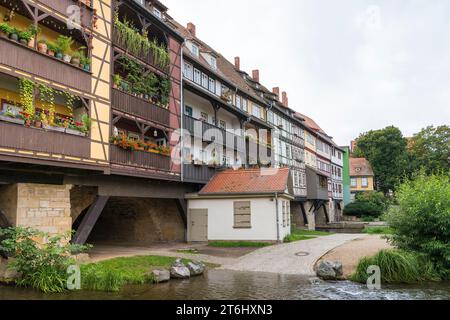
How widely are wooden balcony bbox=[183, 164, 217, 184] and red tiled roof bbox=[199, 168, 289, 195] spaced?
0.35 meters

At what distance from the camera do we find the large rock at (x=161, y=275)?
12593 mm

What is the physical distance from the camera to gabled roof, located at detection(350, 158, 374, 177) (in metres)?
68.6

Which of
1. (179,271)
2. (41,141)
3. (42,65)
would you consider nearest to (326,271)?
(179,271)

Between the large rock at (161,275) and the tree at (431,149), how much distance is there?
5507 cm

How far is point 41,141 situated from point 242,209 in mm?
12273

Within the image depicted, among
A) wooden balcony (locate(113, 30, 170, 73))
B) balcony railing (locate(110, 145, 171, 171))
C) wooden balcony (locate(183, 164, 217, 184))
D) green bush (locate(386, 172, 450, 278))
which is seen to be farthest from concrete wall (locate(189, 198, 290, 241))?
wooden balcony (locate(113, 30, 170, 73))

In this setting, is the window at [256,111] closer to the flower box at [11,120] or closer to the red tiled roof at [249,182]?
the red tiled roof at [249,182]

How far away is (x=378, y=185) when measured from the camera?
229ft

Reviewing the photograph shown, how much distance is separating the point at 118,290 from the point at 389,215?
10.3 metres

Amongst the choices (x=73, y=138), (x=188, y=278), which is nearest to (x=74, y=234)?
(x=73, y=138)

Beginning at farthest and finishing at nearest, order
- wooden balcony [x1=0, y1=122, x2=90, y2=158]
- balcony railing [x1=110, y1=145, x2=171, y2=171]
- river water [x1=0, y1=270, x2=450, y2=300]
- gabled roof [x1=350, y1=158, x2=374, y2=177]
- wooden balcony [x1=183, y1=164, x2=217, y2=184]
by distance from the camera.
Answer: gabled roof [x1=350, y1=158, x2=374, y2=177] → wooden balcony [x1=183, y1=164, x2=217, y2=184] → balcony railing [x1=110, y1=145, x2=171, y2=171] → wooden balcony [x1=0, y1=122, x2=90, y2=158] → river water [x1=0, y1=270, x2=450, y2=300]

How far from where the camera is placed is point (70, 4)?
15.1m

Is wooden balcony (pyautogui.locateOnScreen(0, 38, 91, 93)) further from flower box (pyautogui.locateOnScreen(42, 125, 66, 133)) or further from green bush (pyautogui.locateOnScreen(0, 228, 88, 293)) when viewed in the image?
green bush (pyautogui.locateOnScreen(0, 228, 88, 293))
